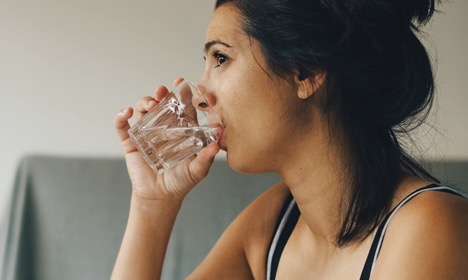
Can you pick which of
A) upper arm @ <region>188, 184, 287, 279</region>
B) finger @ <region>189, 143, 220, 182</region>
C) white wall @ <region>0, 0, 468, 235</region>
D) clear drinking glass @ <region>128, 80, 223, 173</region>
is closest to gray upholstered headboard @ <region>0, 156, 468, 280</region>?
white wall @ <region>0, 0, 468, 235</region>

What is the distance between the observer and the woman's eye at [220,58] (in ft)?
3.78

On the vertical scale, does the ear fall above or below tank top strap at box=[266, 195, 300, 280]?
above

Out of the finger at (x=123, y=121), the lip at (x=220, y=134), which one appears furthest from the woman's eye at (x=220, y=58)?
the finger at (x=123, y=121)

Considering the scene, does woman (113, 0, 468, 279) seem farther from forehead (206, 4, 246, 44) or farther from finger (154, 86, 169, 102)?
finger (154, 86, 169, 102)

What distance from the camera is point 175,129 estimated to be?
3.82 feet

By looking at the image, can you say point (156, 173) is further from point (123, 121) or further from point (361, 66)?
point (361, 66)

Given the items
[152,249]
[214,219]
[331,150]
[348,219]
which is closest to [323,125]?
[331,150]

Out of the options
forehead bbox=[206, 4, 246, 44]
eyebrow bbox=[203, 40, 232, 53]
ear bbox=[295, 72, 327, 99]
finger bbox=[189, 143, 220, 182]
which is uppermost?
forehead bbox=[206, 4, 246, 44]

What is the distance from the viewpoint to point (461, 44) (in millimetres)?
1999

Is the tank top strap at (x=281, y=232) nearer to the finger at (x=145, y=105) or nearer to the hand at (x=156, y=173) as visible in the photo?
the hand at (x=156, y=173)

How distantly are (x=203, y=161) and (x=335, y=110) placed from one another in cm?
24

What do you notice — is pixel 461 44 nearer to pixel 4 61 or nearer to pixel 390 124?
pixel 390 124

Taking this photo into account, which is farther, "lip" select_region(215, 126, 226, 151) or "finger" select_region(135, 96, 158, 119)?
"finger" select_region(135, 96, 158, 119)

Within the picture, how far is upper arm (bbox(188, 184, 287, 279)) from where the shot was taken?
139 cm
